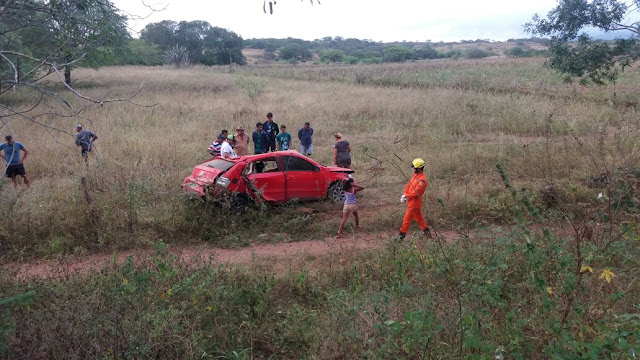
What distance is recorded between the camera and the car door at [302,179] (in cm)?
973

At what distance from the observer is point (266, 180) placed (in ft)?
31.0

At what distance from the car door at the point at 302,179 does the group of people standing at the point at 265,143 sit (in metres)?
1.64

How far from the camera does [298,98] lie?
24969 millimetres

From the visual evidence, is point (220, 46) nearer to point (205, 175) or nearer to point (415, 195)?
point (205, 175)

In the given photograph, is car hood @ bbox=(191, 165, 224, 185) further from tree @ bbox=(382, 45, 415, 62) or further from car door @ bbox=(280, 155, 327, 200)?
tree @ bbox=(382, 45, 415, 62)

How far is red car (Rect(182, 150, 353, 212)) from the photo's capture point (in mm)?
9094

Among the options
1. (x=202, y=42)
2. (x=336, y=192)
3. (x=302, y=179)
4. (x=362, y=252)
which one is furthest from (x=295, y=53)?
(x=362, y=252)

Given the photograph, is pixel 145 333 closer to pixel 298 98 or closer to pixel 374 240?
pixel 374 240

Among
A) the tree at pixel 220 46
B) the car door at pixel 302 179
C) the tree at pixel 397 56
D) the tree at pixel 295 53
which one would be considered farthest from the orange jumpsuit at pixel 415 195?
the tree at pixel 295 53

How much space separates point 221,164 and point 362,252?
3.73m

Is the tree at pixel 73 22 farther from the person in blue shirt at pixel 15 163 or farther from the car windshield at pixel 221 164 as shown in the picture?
the person in blue shirt at pixel 15 163

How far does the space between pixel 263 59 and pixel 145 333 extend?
3093 inches

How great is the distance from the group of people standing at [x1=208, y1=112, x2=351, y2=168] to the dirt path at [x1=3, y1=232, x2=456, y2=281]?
3203 mm

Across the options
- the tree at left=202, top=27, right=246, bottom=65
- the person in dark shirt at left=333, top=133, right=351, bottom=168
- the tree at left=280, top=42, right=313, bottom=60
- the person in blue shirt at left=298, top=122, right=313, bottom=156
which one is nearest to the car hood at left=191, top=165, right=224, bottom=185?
the person in dark shirt at left=333, top=133, right=351, bottom=168
